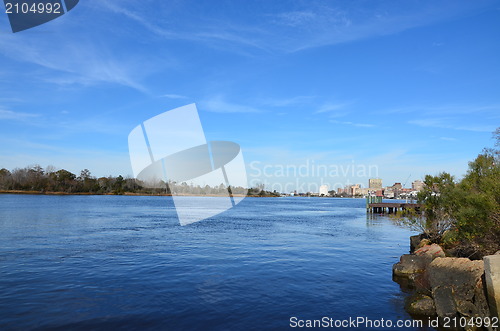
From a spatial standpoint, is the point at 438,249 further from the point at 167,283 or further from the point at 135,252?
the point at 135,252

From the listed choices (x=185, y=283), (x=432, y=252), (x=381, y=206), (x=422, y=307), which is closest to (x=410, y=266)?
(x=432, y=252)

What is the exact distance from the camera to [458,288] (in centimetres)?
1382

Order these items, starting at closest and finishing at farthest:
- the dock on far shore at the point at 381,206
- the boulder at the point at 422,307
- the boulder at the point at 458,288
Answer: the boulder at the point at 458,288 → the boulder at the point at 422,307 → the dock on far shore at the point at 381,206

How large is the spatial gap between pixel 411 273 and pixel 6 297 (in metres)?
20.5

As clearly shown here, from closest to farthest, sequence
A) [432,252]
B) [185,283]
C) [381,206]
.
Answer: [185,283]
[432,252]
[381,206]

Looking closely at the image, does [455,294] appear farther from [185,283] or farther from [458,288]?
[185,283]

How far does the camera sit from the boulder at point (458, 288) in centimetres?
1259

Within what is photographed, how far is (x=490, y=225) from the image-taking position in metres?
17.5

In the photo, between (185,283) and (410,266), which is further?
(410,266)

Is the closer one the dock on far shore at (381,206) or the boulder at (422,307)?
the boulder at (422,307)

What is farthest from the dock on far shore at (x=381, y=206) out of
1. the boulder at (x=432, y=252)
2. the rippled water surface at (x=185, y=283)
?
the boulder at (x=432, y=252)

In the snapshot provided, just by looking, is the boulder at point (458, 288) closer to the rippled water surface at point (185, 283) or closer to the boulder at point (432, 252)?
the rippled water surface at point (185, 283)

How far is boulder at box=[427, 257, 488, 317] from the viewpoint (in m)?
12.6

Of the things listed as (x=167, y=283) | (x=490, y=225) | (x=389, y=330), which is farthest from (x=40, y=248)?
(x=490, y=225)
